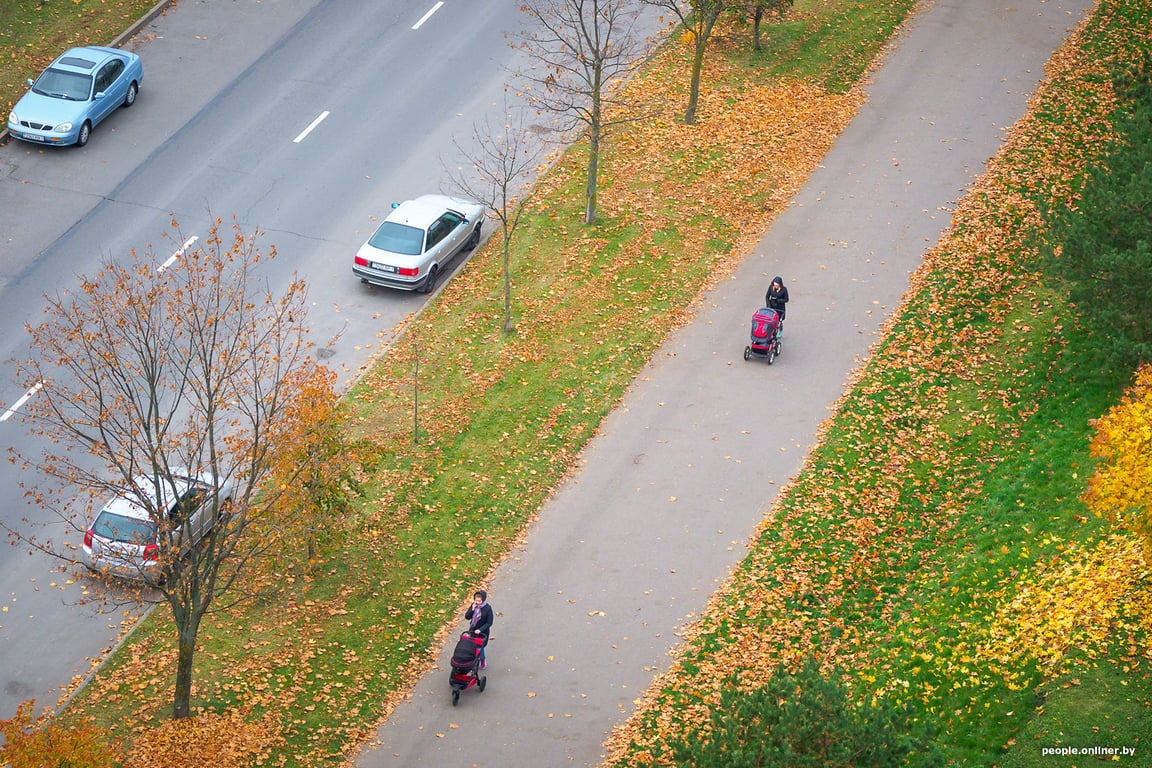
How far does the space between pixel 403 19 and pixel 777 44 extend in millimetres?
11160

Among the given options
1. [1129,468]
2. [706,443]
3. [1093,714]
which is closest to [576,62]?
[706,443]

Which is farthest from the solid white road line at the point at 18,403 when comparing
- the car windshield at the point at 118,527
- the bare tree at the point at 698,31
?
the bare tree at the point at 698,31

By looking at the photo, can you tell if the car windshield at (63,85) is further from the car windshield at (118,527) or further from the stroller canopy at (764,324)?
the stroller canopy at (764,324)

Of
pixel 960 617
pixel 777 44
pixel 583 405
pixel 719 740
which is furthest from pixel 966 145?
pixel 719 740

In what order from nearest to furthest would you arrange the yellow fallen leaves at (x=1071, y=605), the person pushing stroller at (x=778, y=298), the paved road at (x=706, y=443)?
the yellow fallen leaves at (x=1071, y=605)
the paved road at (x=706, y=443)
the person pushing stroller at (x=778, y=298)

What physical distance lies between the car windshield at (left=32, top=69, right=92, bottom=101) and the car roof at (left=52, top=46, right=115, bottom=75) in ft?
0.49

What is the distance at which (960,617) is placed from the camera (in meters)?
18.8

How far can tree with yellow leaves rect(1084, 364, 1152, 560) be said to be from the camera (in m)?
15.5

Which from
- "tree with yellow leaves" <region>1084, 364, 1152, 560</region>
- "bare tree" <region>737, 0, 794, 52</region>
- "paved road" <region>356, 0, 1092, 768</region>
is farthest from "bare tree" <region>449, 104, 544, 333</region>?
"tree with yellow leaves" <region>1084, 364, 1152, 560</region>

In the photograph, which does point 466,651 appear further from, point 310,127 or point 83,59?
point 83,59

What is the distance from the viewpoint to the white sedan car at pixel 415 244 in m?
27.0

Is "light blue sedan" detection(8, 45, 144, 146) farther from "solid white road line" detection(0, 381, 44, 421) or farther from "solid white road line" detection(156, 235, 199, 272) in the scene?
"solid white road line" detection(0, 381, 44, 421)

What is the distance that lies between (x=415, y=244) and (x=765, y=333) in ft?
27.0

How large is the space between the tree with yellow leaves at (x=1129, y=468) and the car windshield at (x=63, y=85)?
25595mm
